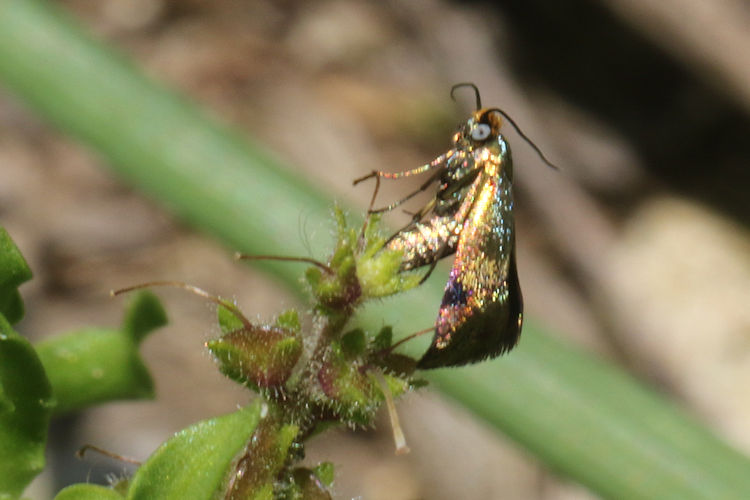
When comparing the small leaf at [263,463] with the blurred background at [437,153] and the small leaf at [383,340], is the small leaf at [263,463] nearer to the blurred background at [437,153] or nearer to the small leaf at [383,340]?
the small leaf at [383,340]

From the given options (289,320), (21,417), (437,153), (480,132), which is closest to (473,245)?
(480,132)

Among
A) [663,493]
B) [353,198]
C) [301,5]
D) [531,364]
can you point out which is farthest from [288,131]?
[663,493]

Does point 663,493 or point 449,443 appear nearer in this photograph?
point 663,493

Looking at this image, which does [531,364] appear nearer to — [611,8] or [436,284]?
[436,284]

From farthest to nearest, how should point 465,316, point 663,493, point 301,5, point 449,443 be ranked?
1. point 301,5
2. point 449,443
3. point 663,493
4. point 465,316

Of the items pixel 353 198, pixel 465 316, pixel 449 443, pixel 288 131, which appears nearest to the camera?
pixel 465 316

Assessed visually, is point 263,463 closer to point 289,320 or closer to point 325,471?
point 325,471
